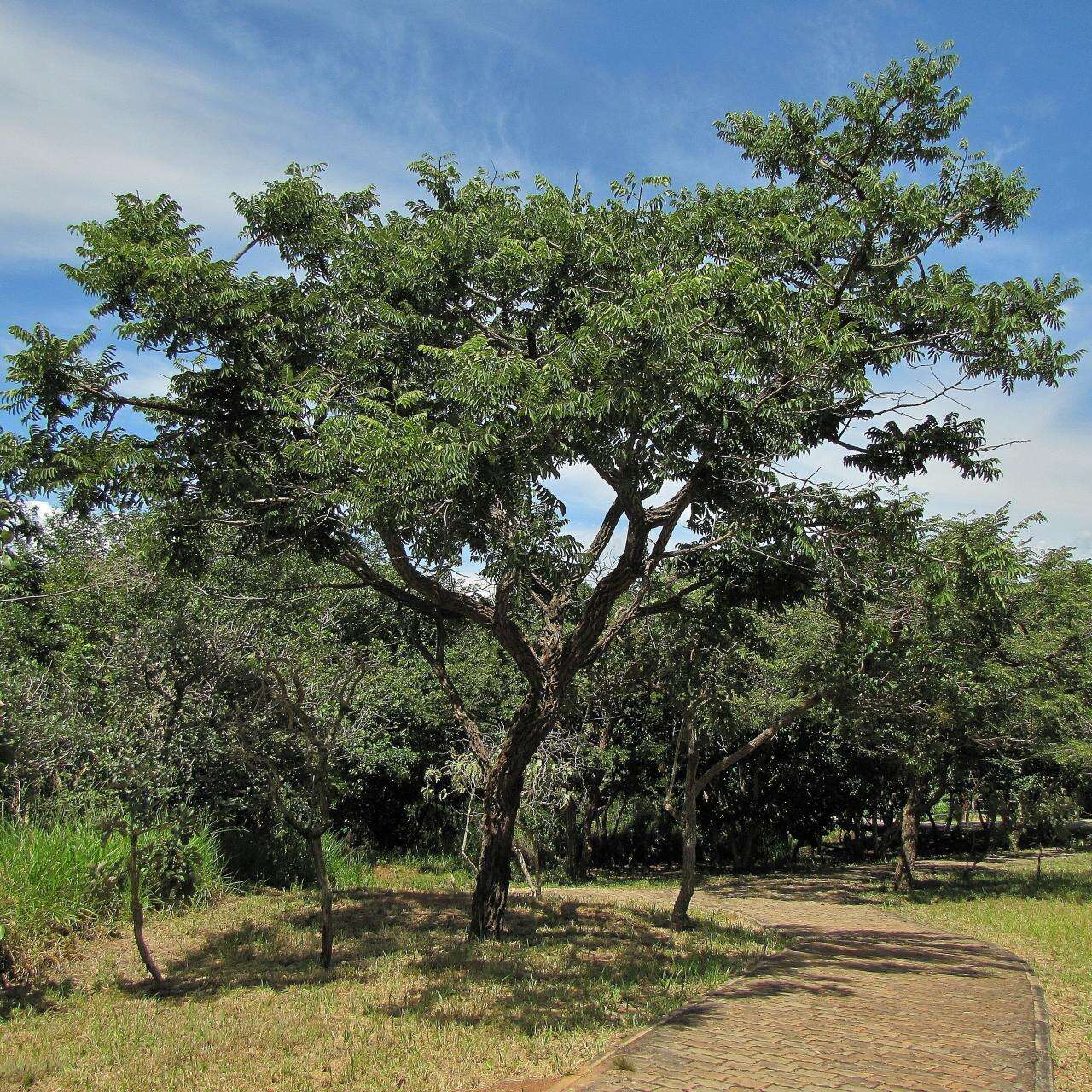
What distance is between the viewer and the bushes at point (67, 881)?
8094 mm

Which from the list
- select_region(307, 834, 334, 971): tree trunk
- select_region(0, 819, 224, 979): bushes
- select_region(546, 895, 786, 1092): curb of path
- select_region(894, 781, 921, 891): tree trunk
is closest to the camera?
select_region(546, 895, 786, 1092): curb of path

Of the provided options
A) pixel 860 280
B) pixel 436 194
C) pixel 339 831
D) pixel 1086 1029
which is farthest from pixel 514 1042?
pixel 339 831

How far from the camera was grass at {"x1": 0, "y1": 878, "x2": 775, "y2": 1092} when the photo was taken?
5.45 metres

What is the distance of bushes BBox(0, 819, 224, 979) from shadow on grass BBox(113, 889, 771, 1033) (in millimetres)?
1124

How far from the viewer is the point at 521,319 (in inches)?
365

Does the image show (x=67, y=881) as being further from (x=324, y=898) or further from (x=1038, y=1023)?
(x=1038, y=1023)

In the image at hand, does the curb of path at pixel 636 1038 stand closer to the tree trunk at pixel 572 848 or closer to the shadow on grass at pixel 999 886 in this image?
the shadow on grass at pixel 999 886

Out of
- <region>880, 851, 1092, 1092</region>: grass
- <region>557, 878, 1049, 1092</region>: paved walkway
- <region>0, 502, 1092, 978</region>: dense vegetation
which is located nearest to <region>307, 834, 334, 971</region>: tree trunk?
<region>0, 502, 1092, 978</region>: dense vegetation

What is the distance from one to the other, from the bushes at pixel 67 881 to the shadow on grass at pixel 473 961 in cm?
112

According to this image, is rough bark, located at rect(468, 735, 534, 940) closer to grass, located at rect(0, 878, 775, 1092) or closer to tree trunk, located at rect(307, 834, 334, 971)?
grass, located at rect(0, 878, 775, 1092)

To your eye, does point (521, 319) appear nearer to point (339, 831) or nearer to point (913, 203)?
point (913, 203)

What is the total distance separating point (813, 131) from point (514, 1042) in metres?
9.08

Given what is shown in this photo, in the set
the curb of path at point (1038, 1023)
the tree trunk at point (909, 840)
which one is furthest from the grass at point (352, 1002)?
the tree trunk at point (909, 840)

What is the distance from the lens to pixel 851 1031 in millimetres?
6719
